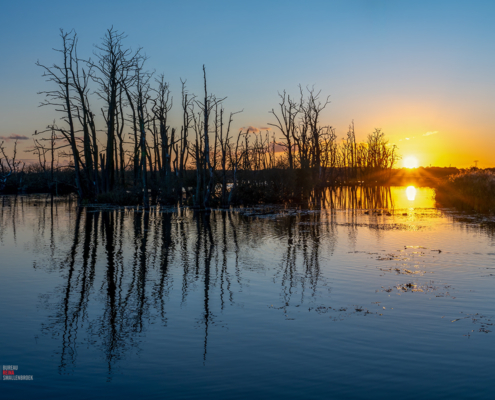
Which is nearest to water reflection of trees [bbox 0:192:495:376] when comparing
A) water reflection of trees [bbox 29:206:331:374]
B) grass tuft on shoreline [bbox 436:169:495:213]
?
water reflection of trees [bbox 29:206:331:374]

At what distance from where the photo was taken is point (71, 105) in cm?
3547

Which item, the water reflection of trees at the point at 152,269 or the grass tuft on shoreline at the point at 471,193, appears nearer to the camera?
the water reflection of trees at the point at 152,269

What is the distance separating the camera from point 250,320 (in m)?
6.81

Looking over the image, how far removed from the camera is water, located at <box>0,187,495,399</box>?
4.82m

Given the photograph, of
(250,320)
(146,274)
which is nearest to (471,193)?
(146,274)

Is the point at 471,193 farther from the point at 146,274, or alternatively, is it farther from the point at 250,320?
the point at 250,320

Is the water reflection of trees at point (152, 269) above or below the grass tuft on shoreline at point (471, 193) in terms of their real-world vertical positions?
below

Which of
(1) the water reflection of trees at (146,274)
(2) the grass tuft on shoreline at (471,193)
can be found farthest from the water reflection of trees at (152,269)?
(2) the grass tuft on shoreline at (471,193)

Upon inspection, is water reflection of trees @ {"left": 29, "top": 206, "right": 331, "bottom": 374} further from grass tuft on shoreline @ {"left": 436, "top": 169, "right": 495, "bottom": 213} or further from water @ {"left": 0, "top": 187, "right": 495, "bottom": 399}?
grass tuft on shoreline @ {"left": 436, "top": 169, "right": 495, "bottom": 213}

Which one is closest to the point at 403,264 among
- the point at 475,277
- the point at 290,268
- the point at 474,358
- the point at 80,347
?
the point at 475,277

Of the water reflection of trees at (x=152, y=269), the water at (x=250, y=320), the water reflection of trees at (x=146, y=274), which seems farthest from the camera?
the water reflection of trees at (x=152, y=269)

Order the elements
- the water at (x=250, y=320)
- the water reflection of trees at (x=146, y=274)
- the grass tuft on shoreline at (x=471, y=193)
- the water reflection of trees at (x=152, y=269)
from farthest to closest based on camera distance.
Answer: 1. the grass tuft on shoreline at (x=471, y=193)
2. the water reflection of trees at (x=152, y=269)
3. the water reflection of trees at (x=146, y=274)
4. the water at (x=250, y=320)

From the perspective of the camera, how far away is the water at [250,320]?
15.8 ft

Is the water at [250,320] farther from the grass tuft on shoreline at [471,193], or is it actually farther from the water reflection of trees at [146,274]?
the grass tuft on shoreline at [471,193]
